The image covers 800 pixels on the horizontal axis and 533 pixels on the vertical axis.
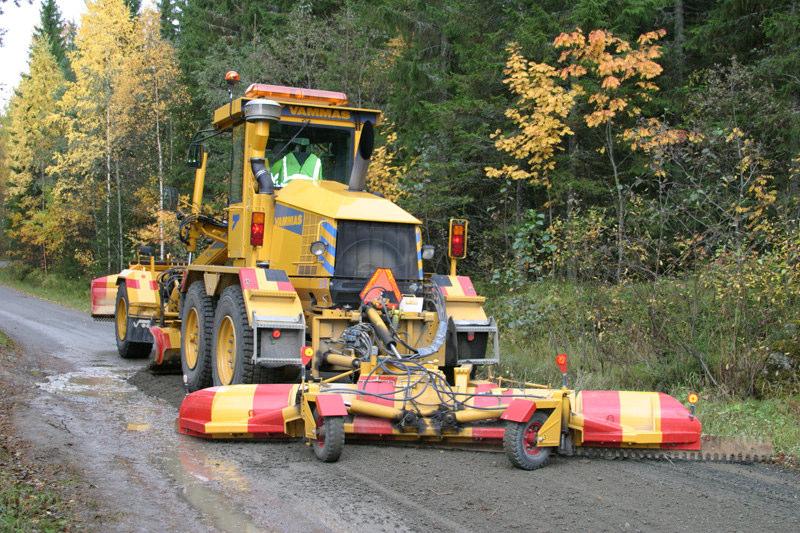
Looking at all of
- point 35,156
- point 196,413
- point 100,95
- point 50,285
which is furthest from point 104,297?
point 35,156

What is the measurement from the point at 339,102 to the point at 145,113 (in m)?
20.9

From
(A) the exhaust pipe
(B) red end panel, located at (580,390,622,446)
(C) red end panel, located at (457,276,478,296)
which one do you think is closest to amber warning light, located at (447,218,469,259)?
(C) red end panel, located at (457,276,478,296)

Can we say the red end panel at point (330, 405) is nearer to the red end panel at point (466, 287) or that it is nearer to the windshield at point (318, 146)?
the red end panel at point (466, 287)

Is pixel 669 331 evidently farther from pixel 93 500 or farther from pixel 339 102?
pixel 93 500

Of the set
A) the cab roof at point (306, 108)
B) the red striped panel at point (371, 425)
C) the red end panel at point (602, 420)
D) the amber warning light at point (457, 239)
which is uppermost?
the cab roof at point (306, 108)

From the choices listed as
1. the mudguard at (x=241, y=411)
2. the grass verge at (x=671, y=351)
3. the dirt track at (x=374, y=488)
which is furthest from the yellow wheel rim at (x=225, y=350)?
the grass verge at (x=671, y=351)

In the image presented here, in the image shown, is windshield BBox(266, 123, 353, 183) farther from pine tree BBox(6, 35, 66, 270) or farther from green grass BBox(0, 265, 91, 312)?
pine tree BBox(6, 35, 66, 270)

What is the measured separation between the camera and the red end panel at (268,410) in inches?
280

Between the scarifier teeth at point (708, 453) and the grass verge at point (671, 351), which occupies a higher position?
the grass verge at point (671, 351)

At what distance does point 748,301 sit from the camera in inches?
354

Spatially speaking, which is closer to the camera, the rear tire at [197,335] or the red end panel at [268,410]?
the red end panel at [268,410]

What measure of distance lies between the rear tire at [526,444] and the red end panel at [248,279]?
3.23 metres

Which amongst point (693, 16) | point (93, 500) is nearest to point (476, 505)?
point (93, 500)

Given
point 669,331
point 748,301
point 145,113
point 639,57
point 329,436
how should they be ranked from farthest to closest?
point 145,113, point 639,57, point 669,331, point 748,301, point 329,436
